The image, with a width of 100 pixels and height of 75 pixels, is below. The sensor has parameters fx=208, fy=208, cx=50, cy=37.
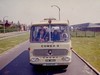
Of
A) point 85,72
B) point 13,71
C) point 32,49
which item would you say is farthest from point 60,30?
point 13,71

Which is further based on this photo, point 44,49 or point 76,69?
point 76,69

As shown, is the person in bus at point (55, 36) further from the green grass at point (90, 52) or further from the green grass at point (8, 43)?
the green grass at point (8, 43)

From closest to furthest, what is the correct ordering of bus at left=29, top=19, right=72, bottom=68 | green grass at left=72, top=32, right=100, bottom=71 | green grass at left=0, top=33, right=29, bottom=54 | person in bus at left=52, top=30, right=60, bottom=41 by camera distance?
bus at left=29, top=19, right=72, bottom=68, person in bus at left=52, top=30, right=60, bottom=41, green grass at left=72, top=32, right=100, bottom=71, green grass at left=0, top=33, right=29, bottom=54

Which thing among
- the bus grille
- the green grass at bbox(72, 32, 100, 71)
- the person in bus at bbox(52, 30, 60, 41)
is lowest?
the green grass at bbox(72, 32, 100, 71)

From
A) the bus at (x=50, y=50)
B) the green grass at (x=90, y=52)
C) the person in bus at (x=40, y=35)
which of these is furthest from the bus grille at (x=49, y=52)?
the green grass at (x=90, y=52)

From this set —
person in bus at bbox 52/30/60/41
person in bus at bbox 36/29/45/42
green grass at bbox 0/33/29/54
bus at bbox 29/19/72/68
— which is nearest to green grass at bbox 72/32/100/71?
bus at bbox 29/19/72/68

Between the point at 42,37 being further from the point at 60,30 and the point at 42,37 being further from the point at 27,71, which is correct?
the point at 27,71

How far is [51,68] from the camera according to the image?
12250 mm

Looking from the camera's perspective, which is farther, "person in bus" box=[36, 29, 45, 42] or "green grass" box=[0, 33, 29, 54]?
"green grass" box=[0, 33, 29, 54]

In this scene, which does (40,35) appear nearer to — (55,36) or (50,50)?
(55,36)

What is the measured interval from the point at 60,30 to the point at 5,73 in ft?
12.4

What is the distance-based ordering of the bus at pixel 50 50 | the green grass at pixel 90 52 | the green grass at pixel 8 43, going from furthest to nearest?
the green grass at pixel 8 43 → the green grass at pixel 90 52 → the bus at pixel 50 50

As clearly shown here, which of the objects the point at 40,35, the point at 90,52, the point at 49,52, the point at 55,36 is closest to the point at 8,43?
the point at 90,52

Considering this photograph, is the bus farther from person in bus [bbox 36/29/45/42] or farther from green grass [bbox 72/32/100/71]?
green grass [bbox 72/32/100/71]
